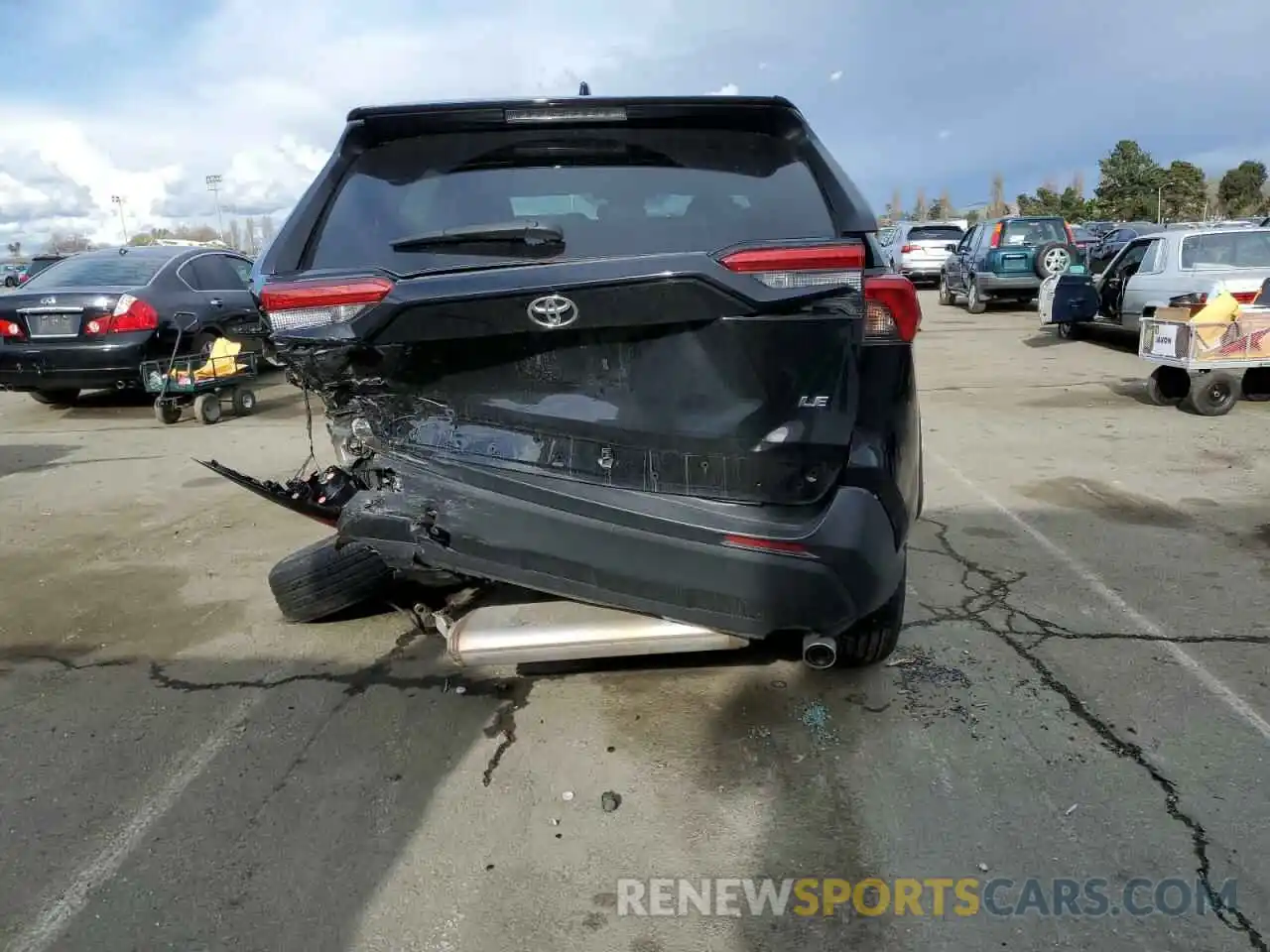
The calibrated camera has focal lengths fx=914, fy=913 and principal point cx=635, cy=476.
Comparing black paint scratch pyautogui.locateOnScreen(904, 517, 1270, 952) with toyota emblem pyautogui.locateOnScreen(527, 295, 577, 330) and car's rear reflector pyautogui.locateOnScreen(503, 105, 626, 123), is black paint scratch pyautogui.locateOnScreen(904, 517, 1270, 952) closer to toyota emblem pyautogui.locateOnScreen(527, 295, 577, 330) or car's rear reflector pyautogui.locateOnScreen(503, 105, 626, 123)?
toyota emblem pyautogui.locateOnScreen(527, 295, 577, 330)

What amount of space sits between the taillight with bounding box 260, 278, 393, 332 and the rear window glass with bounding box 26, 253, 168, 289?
8081 mm

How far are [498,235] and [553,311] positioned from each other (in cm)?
34

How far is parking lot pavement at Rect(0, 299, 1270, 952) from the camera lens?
237 cm

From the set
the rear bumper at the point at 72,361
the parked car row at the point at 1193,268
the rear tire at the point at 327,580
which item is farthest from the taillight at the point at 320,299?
the parked car row at the point at 1193,268

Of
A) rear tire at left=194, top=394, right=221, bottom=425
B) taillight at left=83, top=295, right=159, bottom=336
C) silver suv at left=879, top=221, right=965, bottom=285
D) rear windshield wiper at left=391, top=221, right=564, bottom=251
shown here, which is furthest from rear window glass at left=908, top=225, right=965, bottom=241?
rear windshield wiper at left=391, top=221, right=564, bottom=251

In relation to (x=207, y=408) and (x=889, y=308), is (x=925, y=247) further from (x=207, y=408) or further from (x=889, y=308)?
(x=889, y=308)

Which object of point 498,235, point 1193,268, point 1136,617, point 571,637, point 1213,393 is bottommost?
point 1136,617

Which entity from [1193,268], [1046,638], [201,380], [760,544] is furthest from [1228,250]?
[201,380]

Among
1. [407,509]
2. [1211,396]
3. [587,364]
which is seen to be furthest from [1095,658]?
[1211,396]

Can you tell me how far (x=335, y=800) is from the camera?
2863 mm

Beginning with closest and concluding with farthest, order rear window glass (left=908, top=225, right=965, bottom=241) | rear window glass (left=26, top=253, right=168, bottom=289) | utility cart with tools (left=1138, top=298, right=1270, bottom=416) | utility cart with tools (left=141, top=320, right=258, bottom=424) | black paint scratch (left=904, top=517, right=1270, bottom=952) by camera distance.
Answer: black paint scratch (left=904, top=517, right=1270, bottom=952) → utility cart with tools (left=1138, top=298, right=1270, bottom=416) → utility cart with tools (left=141, top=320, right=258, bottom=424) → rear window glass (left=26, top=253, right=168, bottom=289) → rear window glass (left=908, top=225, right=965, bottom=241)

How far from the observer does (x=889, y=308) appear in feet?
8.83

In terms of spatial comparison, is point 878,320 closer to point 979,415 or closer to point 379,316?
point 379,316

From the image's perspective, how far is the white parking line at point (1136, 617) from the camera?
3.18m
